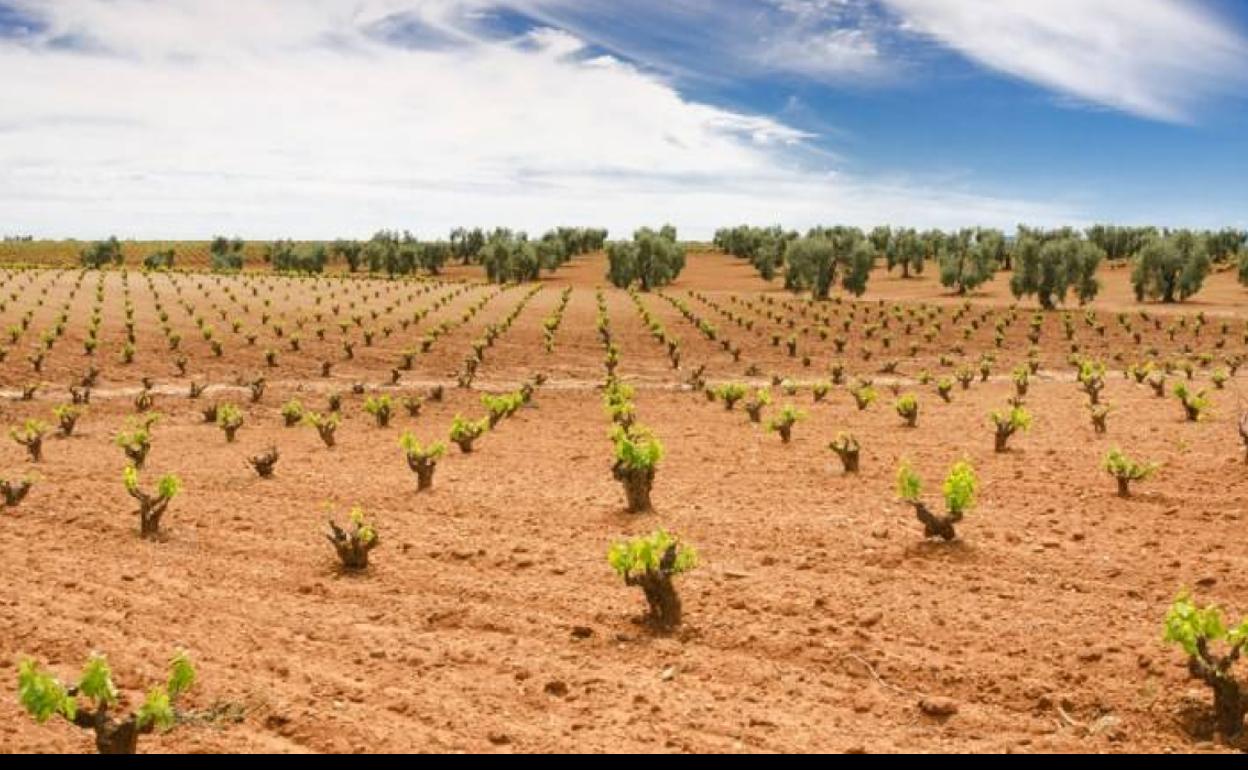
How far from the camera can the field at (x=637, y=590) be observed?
8.27 meters

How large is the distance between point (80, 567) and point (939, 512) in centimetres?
1178

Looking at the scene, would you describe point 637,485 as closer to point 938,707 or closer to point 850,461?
point 850,461

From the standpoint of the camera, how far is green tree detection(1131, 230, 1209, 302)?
82125 mm

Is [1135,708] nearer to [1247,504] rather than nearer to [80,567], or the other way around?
[1247,504]

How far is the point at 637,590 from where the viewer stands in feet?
38.0

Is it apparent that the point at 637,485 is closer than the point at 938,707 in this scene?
No

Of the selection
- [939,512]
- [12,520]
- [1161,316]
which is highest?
[1161,316]

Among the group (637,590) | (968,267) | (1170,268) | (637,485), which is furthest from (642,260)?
(637,590)

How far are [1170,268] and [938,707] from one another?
8667cm

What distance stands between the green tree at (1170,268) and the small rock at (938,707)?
8590 centimetres


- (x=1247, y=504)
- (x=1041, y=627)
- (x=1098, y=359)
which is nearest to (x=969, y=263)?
(x=1098, y=359)

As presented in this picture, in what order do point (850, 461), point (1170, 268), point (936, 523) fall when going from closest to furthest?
point (936, 523) < point (850, 461) < point (1170, 268)

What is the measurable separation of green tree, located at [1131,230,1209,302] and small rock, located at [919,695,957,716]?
3382 inches

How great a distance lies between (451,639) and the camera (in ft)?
33.5
